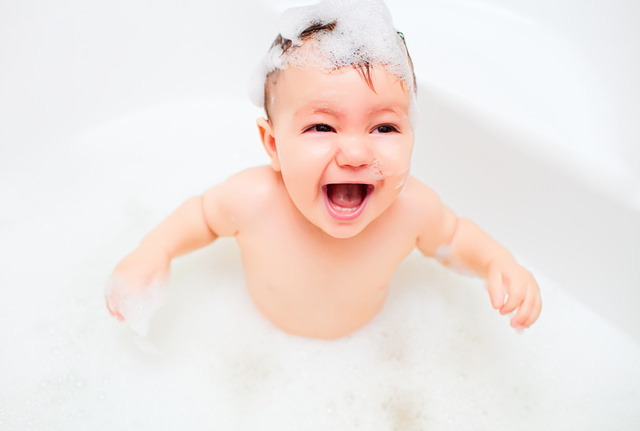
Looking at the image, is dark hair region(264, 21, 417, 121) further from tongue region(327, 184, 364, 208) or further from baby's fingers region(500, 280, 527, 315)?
baby's fingers region(500, 280, 527, 315)

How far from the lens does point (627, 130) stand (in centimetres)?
114

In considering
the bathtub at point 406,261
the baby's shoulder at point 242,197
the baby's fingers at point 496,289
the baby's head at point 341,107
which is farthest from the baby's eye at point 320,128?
the bathtub at point 406,261

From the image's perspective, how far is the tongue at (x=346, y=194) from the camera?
872 mm

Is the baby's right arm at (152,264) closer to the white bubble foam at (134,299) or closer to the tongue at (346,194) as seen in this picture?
the white bubble foam at (134,299)

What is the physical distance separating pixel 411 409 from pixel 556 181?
0.55m

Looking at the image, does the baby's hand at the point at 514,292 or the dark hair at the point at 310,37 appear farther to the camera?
the baby's hand at the point at 514,292

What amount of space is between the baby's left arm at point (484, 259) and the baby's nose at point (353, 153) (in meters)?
0.25

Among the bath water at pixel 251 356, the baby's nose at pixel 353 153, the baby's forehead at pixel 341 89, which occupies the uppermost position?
the baby's forehead at pixel 341 89

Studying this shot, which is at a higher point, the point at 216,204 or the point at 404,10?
the point at 404,10

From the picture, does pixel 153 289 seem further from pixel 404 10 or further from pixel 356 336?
pixel 404 10

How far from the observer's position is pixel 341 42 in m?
0.80

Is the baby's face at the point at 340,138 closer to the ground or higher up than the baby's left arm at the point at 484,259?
higher up

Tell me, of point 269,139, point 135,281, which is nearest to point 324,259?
point 269,139

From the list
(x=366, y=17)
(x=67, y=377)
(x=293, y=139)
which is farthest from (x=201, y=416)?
(x=366, y=17)
